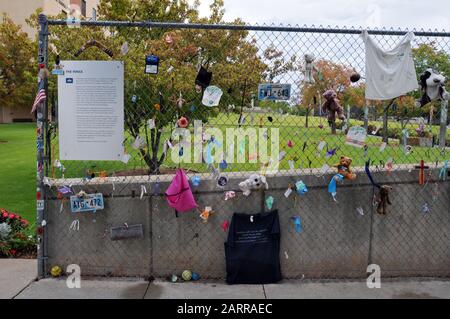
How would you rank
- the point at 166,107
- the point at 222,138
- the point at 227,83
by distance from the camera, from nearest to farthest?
the point at 222,138
the point at 166,107
the point at 227,83

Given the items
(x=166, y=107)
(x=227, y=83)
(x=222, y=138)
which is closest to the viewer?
(x=222, y=138)

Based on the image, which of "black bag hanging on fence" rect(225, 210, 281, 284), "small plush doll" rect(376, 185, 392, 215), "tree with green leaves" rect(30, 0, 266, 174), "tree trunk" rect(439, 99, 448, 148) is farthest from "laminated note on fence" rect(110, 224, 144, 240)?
"tree trunk" rect(439, 99, 448, 148)

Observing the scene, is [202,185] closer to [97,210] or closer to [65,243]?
[97,210]

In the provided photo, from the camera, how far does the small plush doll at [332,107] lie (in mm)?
4316

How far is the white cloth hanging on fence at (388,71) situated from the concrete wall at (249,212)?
2.82 ft

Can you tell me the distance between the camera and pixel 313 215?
4.38 metres

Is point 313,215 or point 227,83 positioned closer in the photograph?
point 313,215

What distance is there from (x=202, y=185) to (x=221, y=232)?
0.53 meters

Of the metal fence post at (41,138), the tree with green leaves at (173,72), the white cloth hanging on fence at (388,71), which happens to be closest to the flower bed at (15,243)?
the metal fence post at (41,138)

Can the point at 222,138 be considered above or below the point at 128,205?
above

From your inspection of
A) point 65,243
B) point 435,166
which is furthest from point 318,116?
point 65,243

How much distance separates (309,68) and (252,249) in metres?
1.92

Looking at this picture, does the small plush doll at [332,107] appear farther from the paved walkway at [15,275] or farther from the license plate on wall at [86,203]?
the paved walkway at [15,275]

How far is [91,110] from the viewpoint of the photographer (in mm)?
4129
